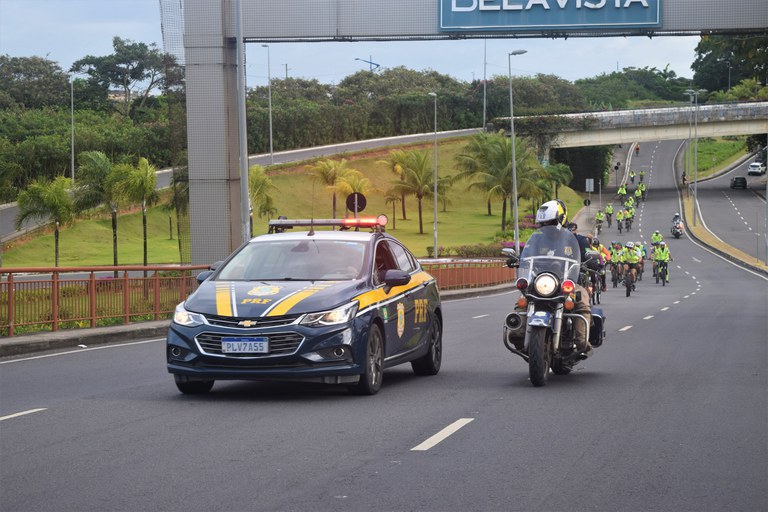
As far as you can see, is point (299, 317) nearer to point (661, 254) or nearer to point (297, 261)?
point (297, 261)

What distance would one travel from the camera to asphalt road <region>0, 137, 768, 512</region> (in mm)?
7156

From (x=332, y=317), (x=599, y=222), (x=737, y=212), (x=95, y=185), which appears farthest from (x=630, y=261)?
(x=737, y=212)

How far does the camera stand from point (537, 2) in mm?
30031

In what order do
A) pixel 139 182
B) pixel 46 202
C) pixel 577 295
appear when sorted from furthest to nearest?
pixel 46 202
pixel 139 182
pixel 577 295

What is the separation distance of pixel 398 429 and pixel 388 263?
13.4ft

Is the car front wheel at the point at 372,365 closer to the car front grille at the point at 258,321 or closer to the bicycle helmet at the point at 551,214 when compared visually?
the car front grille at the point at 258,321

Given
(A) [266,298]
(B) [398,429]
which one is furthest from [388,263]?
(B) [398,429]

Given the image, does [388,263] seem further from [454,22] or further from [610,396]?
[454,22]

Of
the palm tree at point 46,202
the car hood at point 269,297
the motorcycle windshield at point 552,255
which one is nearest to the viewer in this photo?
the car hood at point 269,297

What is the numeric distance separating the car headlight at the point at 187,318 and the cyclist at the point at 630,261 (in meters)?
29.8

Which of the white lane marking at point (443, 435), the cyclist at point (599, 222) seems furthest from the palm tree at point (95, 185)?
the white lane marking at point (443, 435)

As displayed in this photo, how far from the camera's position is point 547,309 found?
12539 millimetres

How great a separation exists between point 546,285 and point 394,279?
5.07ft

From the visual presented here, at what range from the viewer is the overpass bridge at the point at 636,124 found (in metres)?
104
